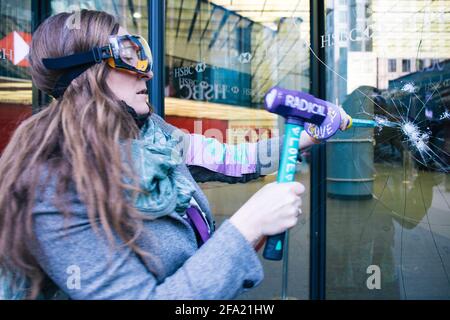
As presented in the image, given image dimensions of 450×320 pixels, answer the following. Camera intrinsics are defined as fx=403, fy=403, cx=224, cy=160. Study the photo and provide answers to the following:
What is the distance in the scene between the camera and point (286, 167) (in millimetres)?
779

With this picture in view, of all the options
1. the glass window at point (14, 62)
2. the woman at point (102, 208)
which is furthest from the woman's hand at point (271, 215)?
the glass window at point (14, 62)

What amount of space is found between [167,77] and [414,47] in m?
1.26

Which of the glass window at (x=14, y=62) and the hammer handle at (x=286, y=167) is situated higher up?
the glass window at (x=14, y=62)

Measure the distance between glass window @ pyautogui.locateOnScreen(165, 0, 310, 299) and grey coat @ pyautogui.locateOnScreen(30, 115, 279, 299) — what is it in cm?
133

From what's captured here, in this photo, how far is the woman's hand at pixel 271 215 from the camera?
2.52 feet

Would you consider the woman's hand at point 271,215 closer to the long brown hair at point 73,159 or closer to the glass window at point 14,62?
the long brown hair at point 73,159

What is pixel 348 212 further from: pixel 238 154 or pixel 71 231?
pixel 71 231

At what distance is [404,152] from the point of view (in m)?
1.75

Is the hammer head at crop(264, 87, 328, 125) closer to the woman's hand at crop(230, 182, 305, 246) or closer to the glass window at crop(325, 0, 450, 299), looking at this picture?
the woman's hand at crop(230, 182, 305, 246)

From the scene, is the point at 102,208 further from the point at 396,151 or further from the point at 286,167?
the point at 396,151

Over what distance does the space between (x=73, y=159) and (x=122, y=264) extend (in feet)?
0.72

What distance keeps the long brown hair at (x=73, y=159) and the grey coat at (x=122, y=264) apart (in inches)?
0.8

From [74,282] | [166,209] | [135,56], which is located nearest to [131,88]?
[135,56]

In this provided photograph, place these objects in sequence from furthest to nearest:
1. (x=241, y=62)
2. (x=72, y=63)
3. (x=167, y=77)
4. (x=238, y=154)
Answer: (x=241, y=62)
(x=167, y=77)
(x=238, y=154)
(x=72, y=63)
